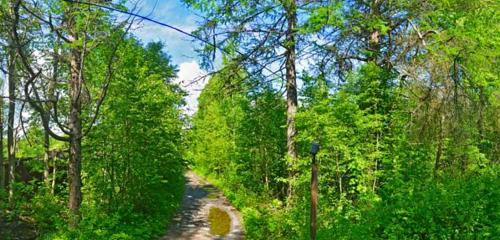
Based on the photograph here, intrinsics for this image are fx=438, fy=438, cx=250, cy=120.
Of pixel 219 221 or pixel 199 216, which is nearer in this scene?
pixel 219 221

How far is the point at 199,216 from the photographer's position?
1620 cm

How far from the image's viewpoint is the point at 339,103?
8.98 metres

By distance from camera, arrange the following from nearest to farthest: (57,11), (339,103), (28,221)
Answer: (57,11)
(339,103)
(28,221)

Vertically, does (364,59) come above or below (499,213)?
above

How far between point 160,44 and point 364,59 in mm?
20976

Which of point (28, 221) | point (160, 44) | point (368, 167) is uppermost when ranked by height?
point (160, 44)

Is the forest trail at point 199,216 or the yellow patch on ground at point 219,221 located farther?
the yellow patch on ground at point 219,221

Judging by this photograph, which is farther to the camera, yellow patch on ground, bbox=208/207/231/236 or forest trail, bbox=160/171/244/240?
yellow patch on ground, bbox=208/207/231/236

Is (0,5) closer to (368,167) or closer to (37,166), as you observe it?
(368,167)

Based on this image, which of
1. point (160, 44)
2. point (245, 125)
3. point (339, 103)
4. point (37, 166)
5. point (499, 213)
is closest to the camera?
point (499, 213)

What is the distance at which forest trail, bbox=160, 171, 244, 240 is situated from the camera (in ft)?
41.6

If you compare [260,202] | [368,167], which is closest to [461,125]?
[368,167]

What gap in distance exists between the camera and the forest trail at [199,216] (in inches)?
500

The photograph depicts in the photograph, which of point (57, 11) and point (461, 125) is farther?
point (461, 125)
